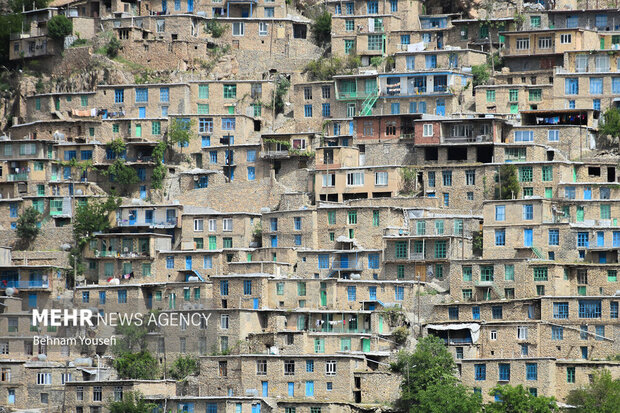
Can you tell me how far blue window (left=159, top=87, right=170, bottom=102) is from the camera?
332 feet

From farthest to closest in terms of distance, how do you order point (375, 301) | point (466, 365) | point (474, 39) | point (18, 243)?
1. point (474, 39)
2. point (18, 243)
3. point (375, 301)
4. point (466, 365)

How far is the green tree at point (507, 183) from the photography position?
89.2 m

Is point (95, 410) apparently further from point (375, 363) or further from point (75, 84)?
point (75, 84)

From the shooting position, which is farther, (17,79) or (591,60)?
(17,79)

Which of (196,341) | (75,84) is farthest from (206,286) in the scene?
(75,84)

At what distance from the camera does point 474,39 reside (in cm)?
10200

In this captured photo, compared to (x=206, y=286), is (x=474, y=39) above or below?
above

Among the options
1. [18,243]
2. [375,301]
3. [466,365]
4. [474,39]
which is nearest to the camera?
[466,365]

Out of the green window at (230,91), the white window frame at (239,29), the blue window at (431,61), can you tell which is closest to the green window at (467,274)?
the blue window at (431,61)

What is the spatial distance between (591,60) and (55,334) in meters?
32.5

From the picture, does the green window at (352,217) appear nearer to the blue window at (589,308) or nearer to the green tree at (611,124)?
the blue window at (589,308)

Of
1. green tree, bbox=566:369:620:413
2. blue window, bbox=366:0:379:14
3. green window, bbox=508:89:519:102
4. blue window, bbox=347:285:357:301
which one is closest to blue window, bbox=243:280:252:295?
blue window, bbox=347:285:357:301

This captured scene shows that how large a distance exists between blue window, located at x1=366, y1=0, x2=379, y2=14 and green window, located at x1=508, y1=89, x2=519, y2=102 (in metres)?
11.6

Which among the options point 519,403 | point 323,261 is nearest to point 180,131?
point 323,261
